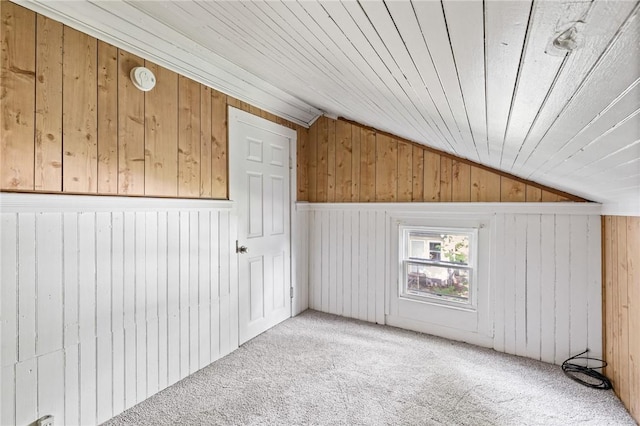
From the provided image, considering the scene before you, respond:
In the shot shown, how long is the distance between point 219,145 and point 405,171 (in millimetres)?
1827

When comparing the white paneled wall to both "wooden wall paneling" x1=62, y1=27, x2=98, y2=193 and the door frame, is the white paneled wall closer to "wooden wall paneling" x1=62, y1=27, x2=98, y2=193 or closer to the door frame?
"wooden wall paneling" x1=62, y1=27, x2=98, y2=193

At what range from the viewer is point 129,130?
1982mm

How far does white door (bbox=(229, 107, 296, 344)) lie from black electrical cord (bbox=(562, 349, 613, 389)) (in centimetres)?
252

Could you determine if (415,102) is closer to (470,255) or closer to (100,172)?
(100,172)

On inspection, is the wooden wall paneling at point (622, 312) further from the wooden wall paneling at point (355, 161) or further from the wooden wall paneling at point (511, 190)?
the wooden wall paneling at point (355, 161)

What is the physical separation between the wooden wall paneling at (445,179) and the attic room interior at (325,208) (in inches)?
0.8

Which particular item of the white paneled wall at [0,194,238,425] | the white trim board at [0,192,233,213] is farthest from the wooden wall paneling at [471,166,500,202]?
the white trim board at [0,192,233,213]

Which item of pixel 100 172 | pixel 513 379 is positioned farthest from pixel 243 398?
pixel 513 379

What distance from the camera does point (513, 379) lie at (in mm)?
2277

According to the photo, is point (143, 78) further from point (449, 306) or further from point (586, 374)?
point (586, 374)

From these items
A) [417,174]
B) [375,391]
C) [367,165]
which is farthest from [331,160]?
[375,391]

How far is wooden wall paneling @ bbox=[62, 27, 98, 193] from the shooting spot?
1.69 metres

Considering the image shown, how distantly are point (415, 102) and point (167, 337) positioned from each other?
220 centimetres

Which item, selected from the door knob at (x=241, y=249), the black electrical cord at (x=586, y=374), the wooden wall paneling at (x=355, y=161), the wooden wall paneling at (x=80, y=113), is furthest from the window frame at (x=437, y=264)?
the wooden wall paneling at (x=80, y=113)
